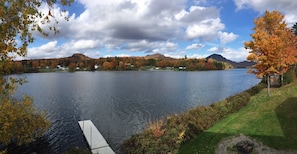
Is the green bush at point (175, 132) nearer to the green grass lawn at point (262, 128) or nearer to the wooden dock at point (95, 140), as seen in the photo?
the green grass lawn at point (262, 128)

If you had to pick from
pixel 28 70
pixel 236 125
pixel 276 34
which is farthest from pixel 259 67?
pixel 28 70

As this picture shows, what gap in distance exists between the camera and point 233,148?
1731 centimetres

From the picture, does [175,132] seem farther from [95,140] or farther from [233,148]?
[95,140]

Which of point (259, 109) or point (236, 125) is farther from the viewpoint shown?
point (259, 109)

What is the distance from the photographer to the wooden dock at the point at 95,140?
22828mm

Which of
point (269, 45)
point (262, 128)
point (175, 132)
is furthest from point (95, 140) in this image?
point (269, 45)

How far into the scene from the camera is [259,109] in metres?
25.2

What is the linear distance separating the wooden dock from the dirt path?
10.9 meters

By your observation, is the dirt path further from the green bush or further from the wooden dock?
the wooden dock

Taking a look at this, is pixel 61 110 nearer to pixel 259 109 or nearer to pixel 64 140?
pixel 64 140

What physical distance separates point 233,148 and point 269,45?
1719cm

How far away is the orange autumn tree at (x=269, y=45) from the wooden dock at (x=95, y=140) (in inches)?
867

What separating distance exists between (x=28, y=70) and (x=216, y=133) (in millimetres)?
209330

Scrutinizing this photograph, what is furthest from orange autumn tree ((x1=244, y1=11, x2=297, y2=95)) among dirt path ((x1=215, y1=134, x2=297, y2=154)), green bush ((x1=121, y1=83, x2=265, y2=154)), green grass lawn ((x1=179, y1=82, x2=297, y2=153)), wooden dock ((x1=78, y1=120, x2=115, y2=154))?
wooden dock ((x1=78, y1=120, x2=115, y2=154))
